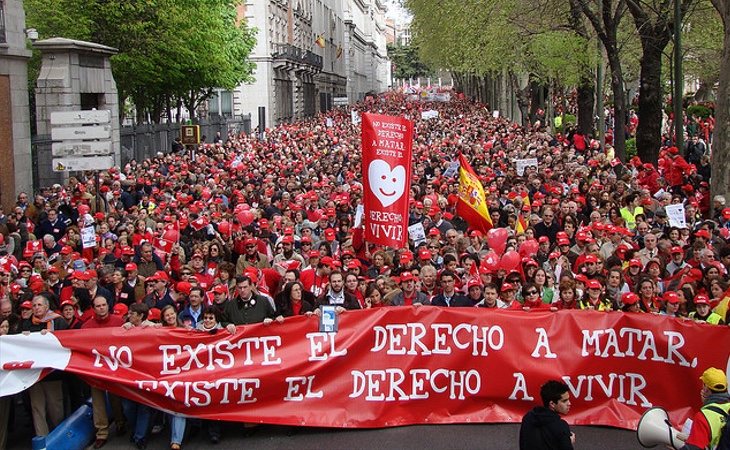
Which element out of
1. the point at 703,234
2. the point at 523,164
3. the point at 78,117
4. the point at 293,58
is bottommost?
the point at 703,234

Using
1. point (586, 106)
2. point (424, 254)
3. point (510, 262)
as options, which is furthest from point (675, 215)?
point (586, 106)

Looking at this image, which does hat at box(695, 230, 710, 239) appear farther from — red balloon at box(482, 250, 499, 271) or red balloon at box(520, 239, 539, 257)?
red balloon at box(482, 250, 499, 271)

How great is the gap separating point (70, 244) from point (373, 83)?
521 ft

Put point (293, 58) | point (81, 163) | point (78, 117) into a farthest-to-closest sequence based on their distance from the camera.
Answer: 1. point (293, 58)
2. point (81, 163)
3. point (78, 117)

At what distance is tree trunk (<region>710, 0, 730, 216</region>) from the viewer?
18234 mm

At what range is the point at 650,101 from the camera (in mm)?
25625

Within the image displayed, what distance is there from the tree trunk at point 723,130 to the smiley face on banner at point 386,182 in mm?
8525

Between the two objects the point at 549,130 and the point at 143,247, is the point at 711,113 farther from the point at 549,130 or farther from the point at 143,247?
the point at 143,247

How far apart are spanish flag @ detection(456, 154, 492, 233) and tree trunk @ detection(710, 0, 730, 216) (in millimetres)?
4748

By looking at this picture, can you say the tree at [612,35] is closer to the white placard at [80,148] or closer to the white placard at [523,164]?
the white placard at [523,164]

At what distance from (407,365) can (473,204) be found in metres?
7.06

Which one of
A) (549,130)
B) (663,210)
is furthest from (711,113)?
(663,210)

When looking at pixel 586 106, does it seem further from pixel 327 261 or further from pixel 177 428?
pixel 177 428

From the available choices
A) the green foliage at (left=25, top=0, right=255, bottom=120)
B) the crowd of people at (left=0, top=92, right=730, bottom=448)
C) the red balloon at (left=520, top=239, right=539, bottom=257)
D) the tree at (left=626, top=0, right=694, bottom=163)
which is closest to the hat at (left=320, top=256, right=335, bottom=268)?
the crowd of people at (left=0, top=92, right=730, bottom=448)
